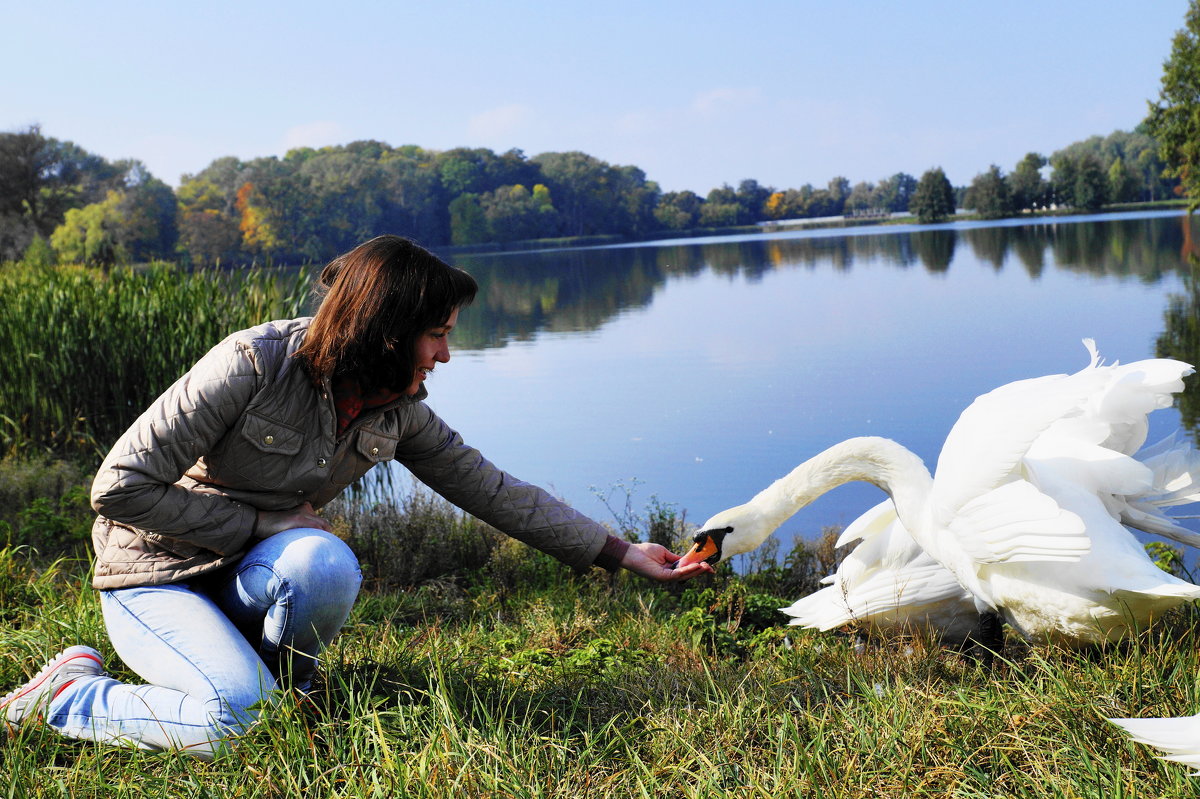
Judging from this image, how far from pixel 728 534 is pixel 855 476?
0.59m

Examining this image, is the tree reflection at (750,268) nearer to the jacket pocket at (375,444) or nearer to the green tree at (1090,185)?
the jacket pocket at (375,444)

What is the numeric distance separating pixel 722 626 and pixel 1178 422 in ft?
23.1

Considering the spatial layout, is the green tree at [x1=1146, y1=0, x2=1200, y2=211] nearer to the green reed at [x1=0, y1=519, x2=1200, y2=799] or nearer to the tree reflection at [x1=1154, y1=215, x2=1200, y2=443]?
the tree reflection at [x1=1154, y1=215, x2=1200, y2=443]

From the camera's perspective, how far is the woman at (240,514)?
2.96 meters

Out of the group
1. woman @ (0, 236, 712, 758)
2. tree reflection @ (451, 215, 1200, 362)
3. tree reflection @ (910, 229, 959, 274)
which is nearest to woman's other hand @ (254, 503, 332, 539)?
woman @ (0, 236, 712, 758)

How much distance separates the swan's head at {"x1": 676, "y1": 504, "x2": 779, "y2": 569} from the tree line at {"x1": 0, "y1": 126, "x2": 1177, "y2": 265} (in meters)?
7.78

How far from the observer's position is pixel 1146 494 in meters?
4.23

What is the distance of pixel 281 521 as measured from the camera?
10.6 ft

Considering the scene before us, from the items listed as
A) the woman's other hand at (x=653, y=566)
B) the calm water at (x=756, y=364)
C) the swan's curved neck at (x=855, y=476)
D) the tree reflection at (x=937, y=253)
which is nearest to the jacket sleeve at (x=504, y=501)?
the woman's other hand at (x=653, y=566)

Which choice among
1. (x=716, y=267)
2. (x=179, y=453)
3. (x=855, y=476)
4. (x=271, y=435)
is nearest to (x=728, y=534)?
(x=855, y=476)

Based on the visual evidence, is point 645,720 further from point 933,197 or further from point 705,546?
point 933,197

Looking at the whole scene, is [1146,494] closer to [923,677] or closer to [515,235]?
[923,677]

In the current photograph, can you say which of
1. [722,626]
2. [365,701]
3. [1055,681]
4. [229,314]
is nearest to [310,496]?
[365,701]

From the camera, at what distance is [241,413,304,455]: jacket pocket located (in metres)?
3.08
